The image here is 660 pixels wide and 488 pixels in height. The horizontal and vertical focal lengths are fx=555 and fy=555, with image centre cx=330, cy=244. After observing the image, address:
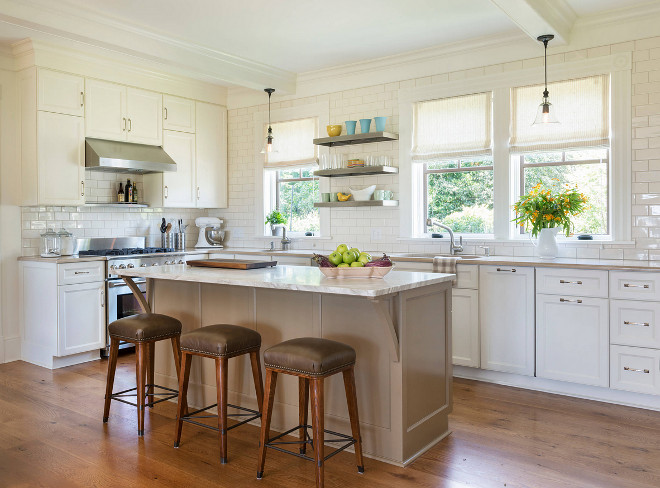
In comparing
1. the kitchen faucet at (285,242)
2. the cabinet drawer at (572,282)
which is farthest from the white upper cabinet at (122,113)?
the cabinet drawer at (572,282)

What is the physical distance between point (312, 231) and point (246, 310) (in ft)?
9.49

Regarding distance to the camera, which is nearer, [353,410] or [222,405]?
[353,410]

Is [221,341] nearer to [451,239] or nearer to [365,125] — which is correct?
[451,239]

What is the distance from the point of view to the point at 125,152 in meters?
5.67

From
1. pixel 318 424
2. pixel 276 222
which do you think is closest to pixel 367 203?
pixel 276 222

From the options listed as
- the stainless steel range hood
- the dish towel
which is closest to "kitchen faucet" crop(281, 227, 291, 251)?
the stainless steel range hood

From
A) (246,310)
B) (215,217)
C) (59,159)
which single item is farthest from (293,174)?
(246,310)

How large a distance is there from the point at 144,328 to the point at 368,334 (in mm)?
1394

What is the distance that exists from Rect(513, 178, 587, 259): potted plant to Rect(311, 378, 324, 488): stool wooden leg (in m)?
2.64

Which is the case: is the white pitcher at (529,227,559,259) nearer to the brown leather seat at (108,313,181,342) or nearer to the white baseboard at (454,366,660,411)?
the white baseboard at (454,366,660,411)

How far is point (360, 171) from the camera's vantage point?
18.4 ft

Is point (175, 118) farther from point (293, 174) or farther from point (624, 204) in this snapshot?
point (624, 204)

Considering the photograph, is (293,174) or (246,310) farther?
(293,174)

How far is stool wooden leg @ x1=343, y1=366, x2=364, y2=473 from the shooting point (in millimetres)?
2844
